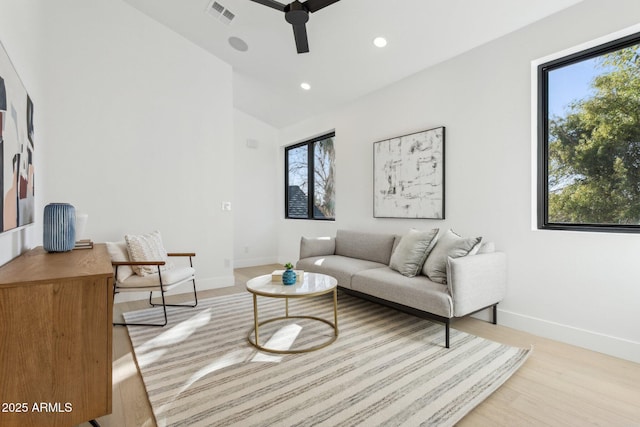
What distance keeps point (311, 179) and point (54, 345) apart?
4.66 m

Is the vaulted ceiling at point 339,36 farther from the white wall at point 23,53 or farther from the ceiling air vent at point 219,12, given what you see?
the white wall at point 23,53

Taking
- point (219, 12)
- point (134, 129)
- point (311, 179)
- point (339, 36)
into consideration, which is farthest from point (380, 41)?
point (134, 129)

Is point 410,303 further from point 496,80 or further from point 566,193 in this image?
point 496,80

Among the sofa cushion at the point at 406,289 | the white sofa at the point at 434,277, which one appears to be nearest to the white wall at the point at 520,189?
the white sofa at the point at 434,277

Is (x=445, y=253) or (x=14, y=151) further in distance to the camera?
(x=445, y=253)

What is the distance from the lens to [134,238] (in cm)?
322

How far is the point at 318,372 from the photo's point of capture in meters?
2.12

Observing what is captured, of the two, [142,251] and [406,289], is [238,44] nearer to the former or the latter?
[142,251]

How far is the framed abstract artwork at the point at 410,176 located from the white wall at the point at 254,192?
2.67m

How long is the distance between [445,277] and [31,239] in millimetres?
3271

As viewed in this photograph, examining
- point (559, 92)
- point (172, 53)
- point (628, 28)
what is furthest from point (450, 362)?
point (172, 53)

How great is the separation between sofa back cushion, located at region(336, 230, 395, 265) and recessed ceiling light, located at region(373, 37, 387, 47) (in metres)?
2.09

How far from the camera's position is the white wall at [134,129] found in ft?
11.2

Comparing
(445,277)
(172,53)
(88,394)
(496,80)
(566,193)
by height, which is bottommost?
(88,394)
